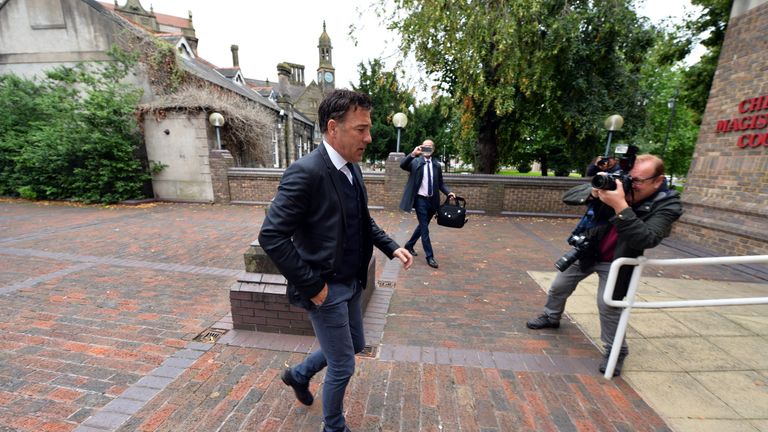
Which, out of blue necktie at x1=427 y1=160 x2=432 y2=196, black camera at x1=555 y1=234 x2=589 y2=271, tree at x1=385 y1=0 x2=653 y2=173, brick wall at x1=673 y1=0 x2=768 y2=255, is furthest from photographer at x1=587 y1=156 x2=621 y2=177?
tree at x1=385 y1=0 x2=653 y2=173

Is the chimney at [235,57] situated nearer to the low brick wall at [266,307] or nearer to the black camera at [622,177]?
the low brick wall at [266,307]

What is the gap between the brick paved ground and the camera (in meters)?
2.14

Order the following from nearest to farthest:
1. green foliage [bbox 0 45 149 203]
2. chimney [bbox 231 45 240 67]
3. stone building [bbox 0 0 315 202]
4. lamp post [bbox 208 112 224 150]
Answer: green foliage [bbox 0 45 149 203] < lamp post [bbox 208 112 224 150] < stone building [bbox 0 0 315 202] < chimney [bbox 231 45 240 67]

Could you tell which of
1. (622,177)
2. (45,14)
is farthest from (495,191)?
(45,14)

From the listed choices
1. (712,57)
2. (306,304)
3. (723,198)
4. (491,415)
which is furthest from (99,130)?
(712,57)

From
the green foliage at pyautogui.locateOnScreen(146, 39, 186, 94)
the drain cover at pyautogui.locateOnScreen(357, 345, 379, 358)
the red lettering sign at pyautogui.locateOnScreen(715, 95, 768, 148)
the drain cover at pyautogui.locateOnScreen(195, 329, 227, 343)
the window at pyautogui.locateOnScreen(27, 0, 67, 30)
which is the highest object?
the window at pyautogui.locateOnScreen(27, 0, 67, 30)

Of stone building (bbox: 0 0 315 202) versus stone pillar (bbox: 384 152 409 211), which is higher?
stone building (bbox: 0 0 315 202)

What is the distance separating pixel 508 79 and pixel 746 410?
8354 millimetres

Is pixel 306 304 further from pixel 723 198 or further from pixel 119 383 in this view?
pixel 723 198

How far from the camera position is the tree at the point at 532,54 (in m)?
7.84

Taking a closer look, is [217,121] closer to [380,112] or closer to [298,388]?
[298,388]

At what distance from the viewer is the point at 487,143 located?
1228 centimetres

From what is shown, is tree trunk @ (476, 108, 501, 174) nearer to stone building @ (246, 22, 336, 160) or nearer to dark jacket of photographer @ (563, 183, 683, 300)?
dark jacket of photographer @ (563, 183, 683, 300)

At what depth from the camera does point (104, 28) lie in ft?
38.3
